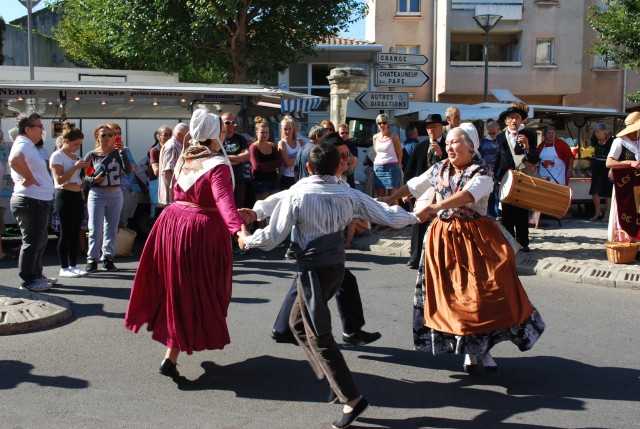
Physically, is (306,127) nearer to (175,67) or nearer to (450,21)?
(175,67)

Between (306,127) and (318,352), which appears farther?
(306,127)

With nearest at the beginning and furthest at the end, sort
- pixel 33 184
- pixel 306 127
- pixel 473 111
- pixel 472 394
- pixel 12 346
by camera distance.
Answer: pixel 472 394 → pixel 12 346 → pixel 33 184 → pixel 473 111 → pixel 306 127

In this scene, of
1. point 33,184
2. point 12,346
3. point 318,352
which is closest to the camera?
point 318,352

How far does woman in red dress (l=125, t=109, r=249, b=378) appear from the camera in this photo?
534 cm

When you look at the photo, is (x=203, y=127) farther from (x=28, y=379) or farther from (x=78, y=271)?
(x=78, y=271)

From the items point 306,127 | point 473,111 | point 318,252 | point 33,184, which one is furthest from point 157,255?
point 306,127

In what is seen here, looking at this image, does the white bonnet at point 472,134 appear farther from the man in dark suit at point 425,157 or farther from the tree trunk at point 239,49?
the tree trunk at point 239,49

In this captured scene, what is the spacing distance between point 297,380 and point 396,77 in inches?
315

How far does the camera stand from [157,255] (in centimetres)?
550

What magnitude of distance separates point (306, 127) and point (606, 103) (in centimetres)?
1506

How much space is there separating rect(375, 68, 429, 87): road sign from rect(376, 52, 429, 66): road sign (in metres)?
0.14

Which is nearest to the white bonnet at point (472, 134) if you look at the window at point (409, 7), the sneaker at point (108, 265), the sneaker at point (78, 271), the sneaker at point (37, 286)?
the sneaker at point (37, 286)

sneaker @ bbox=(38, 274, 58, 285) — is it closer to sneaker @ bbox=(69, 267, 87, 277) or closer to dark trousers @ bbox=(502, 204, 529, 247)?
sneaker @ bbox=(69, 267, 87, 277)

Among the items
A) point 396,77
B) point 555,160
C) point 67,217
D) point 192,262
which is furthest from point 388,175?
point 192,262
